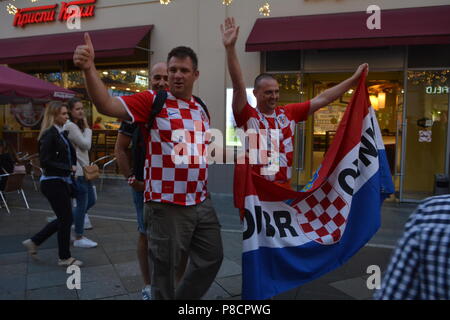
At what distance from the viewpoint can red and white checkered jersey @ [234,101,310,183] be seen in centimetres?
311

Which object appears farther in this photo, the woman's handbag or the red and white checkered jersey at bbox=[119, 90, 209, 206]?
the woman's handbag

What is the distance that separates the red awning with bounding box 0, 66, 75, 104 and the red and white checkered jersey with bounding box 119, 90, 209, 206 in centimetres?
579

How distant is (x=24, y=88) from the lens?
7363 mm

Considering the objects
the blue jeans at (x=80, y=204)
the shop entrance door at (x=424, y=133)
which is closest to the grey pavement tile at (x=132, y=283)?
the blue jeans at (x=80, y=204)

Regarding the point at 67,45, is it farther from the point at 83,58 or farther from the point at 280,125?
the point at 83,58

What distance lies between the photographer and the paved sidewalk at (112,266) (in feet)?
12.1

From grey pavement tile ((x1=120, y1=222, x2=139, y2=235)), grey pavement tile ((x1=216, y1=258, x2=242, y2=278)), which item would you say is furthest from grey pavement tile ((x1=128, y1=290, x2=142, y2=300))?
grey pavement tile ((x1=120, y1=222, x2=139, y2=235))

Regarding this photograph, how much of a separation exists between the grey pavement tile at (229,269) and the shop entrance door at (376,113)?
5.47 m

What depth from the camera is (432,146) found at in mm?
8664

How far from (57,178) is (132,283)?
1.49m

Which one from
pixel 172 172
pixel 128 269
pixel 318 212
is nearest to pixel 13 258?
pixel 128 269

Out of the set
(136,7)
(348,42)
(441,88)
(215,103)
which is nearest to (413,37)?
(348,42)

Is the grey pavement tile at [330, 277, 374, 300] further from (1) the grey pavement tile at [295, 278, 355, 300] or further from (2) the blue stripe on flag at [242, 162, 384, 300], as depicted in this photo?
(2) the blue stripe on flag at [242, 162, 384, 300]

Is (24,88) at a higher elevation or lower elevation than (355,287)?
higher
